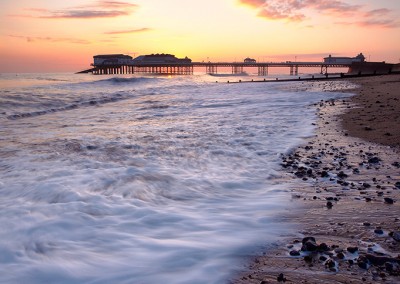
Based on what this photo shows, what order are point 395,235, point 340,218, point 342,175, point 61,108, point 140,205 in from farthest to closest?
point 61,108 → point 342,175 → point 140,205 → point 340,218 → point 395,235

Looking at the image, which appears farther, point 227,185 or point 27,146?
point 27,146

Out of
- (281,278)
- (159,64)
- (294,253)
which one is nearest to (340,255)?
(294,253)

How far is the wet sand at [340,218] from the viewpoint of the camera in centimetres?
243

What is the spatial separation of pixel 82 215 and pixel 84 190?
83 cm

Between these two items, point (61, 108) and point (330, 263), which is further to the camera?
point (61, 108)

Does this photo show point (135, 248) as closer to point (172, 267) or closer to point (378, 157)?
point (172, 267)

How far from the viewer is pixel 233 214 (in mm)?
3809

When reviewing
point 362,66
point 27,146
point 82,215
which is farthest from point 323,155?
point 362,66

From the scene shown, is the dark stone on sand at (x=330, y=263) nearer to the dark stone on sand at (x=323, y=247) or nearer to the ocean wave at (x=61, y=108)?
the dark stone on sand at (x=323, y=247)

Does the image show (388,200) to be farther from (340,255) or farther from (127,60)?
(127,60)

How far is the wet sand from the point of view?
2.43 metres

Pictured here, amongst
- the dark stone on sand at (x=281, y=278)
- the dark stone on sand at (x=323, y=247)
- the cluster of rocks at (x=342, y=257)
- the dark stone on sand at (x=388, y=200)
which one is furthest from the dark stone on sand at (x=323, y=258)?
the dark stone on sand at (x=388, y=200)

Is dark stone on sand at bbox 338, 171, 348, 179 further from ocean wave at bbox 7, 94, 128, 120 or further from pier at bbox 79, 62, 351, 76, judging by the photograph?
pier at bbox 79, 62, 351, 76

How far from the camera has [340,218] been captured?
3.31 m
